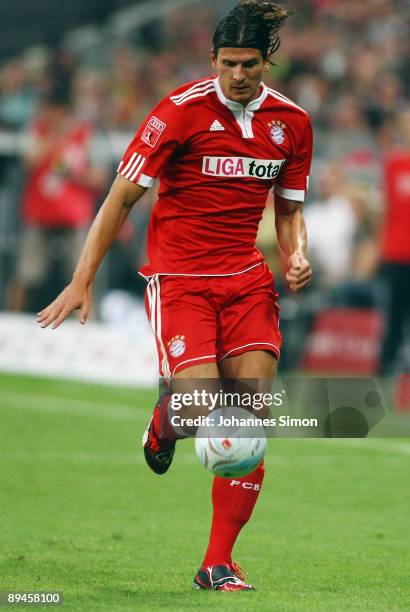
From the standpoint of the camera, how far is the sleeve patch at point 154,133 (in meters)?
6.38

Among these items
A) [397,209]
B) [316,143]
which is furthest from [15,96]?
[397,209]

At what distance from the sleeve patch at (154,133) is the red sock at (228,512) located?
5.00 feet

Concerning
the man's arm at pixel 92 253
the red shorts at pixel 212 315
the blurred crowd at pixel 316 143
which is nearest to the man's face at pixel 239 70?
the man's arm at pixel 92 253

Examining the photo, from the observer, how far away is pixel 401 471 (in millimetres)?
10500

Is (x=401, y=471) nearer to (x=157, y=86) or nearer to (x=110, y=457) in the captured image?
(x=110, y=457)

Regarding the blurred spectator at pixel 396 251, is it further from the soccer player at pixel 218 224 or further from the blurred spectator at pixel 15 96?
the soccer player at pixel 218 224

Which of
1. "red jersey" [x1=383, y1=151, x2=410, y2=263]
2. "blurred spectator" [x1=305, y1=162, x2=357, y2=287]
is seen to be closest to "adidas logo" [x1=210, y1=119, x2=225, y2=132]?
"red jersey" [x1=383, y1=151, x2=410, y2=263]

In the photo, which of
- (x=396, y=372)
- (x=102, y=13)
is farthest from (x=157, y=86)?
(x=396, y=372)

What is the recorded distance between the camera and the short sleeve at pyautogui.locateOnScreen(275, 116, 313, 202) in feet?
22.2

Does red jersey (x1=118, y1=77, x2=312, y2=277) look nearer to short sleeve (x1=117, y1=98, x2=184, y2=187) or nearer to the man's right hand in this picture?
short sleeve (x1=117, y1=98, x2=184, y2=187)

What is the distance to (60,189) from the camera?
17.5 m

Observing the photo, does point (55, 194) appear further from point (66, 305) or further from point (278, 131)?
point (66, 305)

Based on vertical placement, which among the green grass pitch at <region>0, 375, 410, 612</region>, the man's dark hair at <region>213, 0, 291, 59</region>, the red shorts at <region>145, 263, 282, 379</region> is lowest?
the green grass pitch at <region>0, 375, 410, 612</region>

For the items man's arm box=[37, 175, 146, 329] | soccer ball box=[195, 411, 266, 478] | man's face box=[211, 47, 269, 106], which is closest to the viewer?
soccer ball box=[195, 411, 266, 478]
